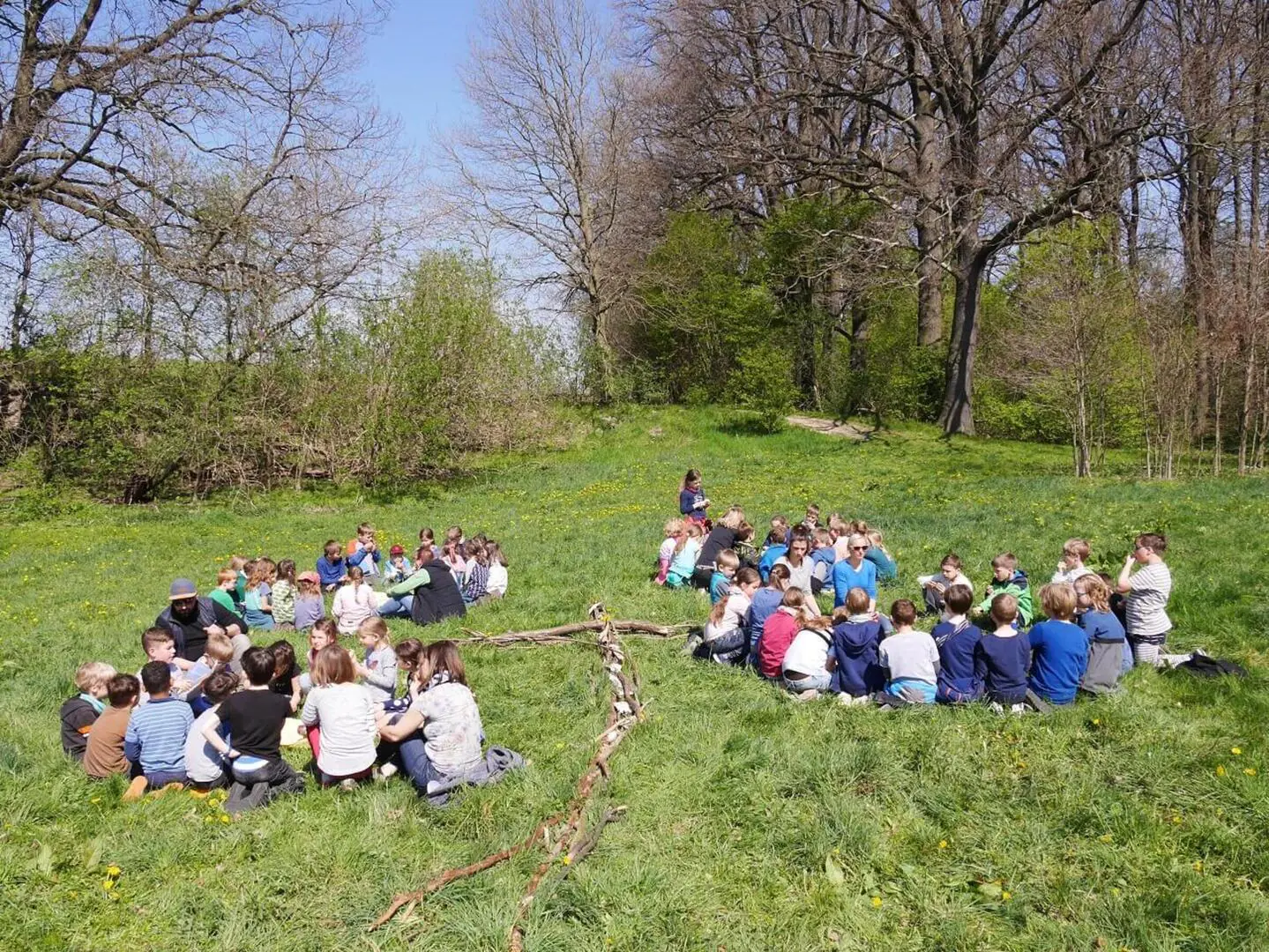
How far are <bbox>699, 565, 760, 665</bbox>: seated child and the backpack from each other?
3.80 metres

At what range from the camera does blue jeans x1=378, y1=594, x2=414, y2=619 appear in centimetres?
1050

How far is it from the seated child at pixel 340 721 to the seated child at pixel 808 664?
3541mm

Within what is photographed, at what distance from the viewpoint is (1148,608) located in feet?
25.3

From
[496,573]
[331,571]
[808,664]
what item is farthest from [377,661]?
[331,571]

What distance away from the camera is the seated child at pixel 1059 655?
6660mm

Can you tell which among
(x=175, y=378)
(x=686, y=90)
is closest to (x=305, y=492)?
(x=175, y=378)

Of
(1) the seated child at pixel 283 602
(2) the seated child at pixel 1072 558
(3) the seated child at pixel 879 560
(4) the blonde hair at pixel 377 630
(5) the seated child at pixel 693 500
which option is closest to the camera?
(4) the blonde hair at pixel 377 630

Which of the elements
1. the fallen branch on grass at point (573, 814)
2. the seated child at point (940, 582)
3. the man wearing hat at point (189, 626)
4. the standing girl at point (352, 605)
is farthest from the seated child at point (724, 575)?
the man wearing hat at point (189, 626)

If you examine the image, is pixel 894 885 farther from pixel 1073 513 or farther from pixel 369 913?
pixel 1073 513

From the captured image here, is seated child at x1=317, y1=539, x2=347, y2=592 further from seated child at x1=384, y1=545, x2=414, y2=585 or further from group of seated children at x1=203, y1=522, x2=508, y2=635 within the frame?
seated child at x1=384, y1=545, x2=414, y2=585

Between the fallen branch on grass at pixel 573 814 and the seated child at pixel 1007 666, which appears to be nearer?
the fallen branch on grass at pixel 573 814

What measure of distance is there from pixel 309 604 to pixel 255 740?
177 inches

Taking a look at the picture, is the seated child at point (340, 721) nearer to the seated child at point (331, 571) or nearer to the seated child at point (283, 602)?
the seated child at point (283, 602)

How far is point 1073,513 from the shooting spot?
1344cm
